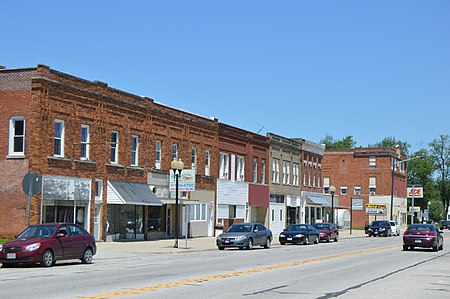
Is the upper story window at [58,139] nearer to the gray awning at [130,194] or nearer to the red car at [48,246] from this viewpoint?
the gray awning at [130,194]

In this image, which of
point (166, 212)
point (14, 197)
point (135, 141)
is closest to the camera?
point (14, 197)

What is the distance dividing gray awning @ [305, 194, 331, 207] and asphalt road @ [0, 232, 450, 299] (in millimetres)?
45228

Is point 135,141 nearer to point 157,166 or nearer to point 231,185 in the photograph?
point 157,166

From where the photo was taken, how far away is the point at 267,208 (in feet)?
210

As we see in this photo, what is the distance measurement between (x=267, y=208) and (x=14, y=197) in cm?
3280

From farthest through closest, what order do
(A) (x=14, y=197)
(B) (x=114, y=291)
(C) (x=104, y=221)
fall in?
(C) (x=104, y=221), (A) (x=14, y=197), (B) (x=114, y=291)

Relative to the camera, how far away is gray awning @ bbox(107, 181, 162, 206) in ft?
131

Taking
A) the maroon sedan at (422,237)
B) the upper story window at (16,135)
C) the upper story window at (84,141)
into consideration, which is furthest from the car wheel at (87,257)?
the maroon sedan at (422,237)

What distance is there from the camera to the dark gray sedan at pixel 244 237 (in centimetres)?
3700

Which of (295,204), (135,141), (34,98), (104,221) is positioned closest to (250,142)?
(295,204)

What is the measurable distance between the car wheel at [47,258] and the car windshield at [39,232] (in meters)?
0.55

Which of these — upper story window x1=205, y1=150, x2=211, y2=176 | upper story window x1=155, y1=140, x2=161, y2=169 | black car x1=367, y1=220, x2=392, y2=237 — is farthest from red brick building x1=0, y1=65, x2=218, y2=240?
black car x1=367, y1=220, x2=392, y2=237

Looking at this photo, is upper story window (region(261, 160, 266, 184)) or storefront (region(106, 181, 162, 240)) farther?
upper story window (region(261, 160, 266, 184))

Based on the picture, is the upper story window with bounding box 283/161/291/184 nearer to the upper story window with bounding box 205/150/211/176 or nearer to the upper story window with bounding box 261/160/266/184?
the upper story window with bounding box 261/160/266/184
